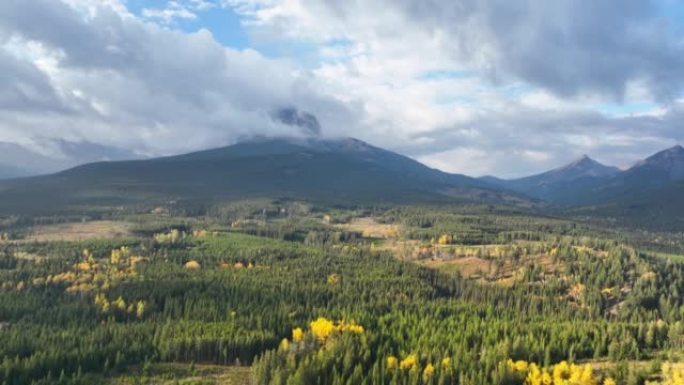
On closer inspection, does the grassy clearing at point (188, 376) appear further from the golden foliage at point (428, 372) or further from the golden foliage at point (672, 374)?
the golden foliage at point (672, 374)

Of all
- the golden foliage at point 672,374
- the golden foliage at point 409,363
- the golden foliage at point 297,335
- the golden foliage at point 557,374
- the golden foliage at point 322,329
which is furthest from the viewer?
the golden foliage at point 297,335

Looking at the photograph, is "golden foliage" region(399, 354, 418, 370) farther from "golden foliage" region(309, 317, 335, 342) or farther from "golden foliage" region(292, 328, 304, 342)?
"golden foliage" region(292, 328, 304, 342)

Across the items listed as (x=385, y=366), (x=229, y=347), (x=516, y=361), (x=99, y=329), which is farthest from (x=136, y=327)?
(x=516, y=361)

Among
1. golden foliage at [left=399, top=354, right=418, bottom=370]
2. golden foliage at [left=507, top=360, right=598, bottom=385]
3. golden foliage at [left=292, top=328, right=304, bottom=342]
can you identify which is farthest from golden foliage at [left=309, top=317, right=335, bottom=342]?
golden foliage at [left=507, top=360, right=598, bottom=385]

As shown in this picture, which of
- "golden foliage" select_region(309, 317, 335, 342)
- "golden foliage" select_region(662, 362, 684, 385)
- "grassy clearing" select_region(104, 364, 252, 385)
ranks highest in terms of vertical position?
"golden foliage" select_region(662, 362, 684, 385)

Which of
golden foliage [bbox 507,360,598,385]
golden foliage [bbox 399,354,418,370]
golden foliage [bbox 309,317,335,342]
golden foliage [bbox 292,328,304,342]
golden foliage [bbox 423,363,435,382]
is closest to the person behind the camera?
golden foliage [bbox 507,360,598,385]

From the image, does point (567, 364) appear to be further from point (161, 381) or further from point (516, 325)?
point (161, 381)

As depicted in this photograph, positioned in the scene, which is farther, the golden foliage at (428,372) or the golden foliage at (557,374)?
the golden foliage at (428,372)

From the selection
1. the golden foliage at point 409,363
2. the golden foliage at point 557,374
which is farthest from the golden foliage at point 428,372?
the golden foliage at point 557,374

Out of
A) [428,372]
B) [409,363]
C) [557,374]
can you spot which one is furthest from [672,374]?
[409,363]

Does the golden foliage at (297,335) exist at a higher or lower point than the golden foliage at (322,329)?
lower

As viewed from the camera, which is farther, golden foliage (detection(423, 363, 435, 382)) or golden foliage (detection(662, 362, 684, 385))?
golden foliage (detection(423, 363, 435, 382))
